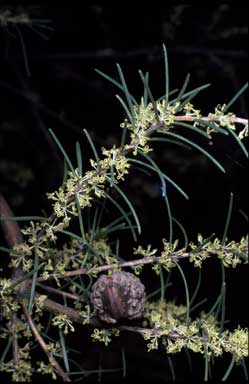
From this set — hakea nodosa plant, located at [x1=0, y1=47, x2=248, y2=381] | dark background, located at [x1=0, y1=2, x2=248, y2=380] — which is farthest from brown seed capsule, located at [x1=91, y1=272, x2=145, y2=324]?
dark background, located at [x1=0, y1=2, x2=248, y2=380]

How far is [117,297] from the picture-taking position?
0.45 m

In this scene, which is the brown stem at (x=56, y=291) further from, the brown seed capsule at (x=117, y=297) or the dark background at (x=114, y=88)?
the dark background at (x=114, y=88)

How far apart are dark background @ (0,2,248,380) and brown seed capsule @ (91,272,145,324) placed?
1.27 ft

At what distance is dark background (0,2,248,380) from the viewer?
919 mm

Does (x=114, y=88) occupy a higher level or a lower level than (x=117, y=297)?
higher

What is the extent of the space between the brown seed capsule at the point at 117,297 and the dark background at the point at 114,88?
388 millimetres

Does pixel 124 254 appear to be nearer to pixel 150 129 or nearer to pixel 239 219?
pixel 239 219

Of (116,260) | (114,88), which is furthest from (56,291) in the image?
(114,88)

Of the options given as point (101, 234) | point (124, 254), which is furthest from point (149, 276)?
point (101, 234)

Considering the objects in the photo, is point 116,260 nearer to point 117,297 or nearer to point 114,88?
point 117,297

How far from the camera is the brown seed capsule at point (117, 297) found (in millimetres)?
453

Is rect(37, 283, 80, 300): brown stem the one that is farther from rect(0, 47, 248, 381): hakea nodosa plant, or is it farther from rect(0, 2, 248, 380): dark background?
rect(0, 2, 248, 380): dark background

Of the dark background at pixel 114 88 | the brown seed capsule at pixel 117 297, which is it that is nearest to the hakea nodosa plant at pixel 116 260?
the brown seed capsule at pixel 117 297

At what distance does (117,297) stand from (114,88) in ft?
2.06
